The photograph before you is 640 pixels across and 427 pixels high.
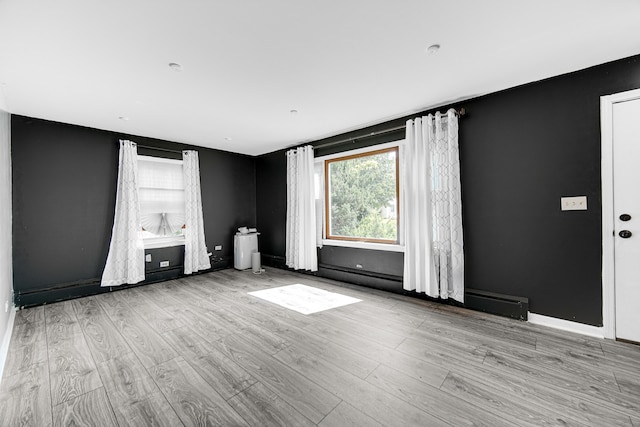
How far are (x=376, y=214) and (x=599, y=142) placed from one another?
96.6 inches

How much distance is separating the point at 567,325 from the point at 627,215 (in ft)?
3.68

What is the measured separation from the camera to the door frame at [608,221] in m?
2.29

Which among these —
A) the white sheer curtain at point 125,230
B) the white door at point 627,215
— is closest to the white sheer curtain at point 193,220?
the white sheer curtain at point 125,230

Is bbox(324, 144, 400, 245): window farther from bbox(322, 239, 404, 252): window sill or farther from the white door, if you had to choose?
the white door

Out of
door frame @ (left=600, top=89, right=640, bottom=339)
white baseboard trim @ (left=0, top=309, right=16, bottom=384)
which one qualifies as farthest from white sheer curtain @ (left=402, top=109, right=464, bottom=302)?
white baseboard trim @ (left=0, top=309, right=16, bottom=384)

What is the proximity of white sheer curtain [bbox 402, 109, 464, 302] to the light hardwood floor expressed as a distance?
396mm

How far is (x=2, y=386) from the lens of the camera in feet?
5.84

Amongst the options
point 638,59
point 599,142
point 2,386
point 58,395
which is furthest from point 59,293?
point 638,59

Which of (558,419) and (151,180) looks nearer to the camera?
(558,419)

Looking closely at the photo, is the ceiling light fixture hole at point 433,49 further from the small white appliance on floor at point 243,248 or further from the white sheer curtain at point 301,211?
the small white appliance on floor at point 243,248

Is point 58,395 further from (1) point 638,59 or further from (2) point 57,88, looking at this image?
(1) point 638,59

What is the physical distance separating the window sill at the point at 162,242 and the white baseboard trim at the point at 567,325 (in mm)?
5192

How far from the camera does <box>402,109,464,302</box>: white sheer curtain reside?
3.04 metres

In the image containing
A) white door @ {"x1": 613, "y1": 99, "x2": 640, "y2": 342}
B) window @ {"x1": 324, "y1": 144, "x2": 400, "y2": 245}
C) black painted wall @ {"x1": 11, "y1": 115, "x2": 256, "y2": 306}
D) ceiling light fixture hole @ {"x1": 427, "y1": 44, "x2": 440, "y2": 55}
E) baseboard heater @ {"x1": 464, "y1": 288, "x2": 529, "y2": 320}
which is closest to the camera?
ceiling light fixture hole @ {"x1": 427, "y1": 44, "x2": 440, "y2": 55}
